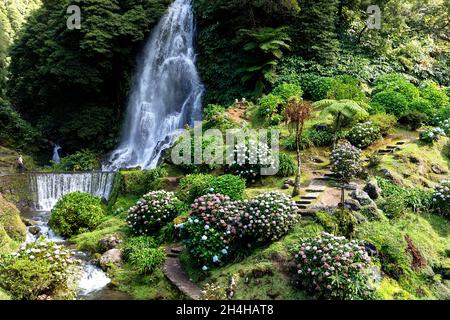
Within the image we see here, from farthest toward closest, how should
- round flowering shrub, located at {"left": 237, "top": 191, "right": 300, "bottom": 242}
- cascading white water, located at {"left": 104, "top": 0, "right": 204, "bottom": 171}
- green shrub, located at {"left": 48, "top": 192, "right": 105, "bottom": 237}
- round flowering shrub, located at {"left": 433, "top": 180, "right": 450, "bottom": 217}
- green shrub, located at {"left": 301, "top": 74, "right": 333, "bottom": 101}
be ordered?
1. cascading white water, located at {"left": 104, "top": 0, "right": 204, "bottom": 171}
2. green shrub, located at {"left": 301, "top": 74, "right": 333, "bottom": 101}
3. green shrub, located at {"left": 48, "top": 192, "right": 105, "bottom": 237}
4. round flowering shrub, located at {"left": 433, "top": 180, "right": 450, "bottom": 217}
5. round flowering shrub, located at {"left": 237, "top": 191, "right": 300, "bottom": 242}

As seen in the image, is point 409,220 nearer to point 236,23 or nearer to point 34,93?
point 236,23

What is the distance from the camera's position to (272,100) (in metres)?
16.3

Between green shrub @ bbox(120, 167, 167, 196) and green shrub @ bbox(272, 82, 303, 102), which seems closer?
green shrub @ bbox(120, 167, 167, 196)

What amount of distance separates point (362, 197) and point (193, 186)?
454 cm

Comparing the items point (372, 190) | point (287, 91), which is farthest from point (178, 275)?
point (287, 91)

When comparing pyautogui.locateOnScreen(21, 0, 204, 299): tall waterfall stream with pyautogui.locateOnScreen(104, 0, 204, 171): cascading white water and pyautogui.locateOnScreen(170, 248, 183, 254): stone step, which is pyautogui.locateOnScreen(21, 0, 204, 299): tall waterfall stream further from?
pyautogui.locateOnScreen(170, 248, 183, 254): stone step

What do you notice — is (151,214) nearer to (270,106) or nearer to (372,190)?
(372,190)

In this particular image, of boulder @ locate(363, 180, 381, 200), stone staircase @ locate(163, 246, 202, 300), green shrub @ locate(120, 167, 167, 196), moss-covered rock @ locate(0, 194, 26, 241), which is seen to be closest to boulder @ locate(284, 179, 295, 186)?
boulder @ locate(363, 180, 381, 200)

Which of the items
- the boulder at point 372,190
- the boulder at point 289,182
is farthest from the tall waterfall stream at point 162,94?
the boulder at point 372,190

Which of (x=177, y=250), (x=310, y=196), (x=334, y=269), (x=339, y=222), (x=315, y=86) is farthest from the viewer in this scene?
(x=315, y=86)

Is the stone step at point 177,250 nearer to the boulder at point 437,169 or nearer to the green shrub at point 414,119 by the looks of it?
the boulder at point 437,169

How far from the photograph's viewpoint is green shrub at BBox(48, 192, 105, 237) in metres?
13.3

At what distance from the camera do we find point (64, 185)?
17266mm

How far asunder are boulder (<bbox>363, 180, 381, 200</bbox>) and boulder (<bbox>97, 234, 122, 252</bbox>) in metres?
6.33
